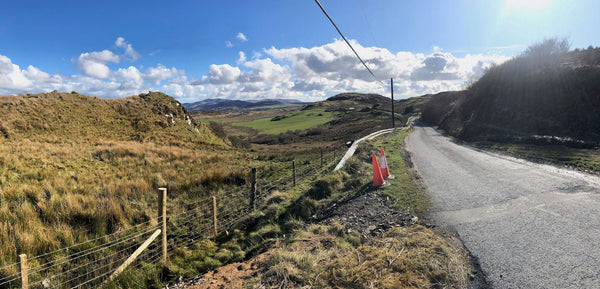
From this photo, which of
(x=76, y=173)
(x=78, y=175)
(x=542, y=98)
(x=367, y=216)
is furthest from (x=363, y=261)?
(x=542, y=98)

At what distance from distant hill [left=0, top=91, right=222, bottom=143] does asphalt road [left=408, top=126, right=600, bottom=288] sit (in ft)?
75.8

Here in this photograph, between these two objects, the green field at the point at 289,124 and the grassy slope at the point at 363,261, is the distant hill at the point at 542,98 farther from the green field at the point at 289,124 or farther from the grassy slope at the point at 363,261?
the green field at the point at 289,124

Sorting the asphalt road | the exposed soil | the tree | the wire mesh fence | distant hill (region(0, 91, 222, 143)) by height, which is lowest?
the wire mesh fence

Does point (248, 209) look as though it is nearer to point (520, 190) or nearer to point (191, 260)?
point (191, 260)

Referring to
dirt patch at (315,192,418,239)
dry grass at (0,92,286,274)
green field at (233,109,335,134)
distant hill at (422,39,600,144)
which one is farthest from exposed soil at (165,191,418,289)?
green field at (233,109,335,134)

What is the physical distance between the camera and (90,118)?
23312 millimetres

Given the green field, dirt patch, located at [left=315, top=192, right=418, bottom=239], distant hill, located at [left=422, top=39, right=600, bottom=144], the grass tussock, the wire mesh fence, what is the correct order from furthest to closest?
the green field
distant hill, located at [left=422, top=39, right=600, bottom=144]
dirt patch, located at [left=315, top=192, right=418, bottom=239]
the wire mesh fence
the grass tussock

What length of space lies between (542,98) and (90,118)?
125ft

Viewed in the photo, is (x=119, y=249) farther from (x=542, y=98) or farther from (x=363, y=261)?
(x=542, y=98)

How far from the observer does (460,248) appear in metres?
4.03

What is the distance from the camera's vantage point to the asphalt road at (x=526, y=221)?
328 centimetres

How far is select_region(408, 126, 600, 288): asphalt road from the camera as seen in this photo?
3.28 metres

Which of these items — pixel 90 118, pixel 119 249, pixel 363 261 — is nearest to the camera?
pixel 363 261

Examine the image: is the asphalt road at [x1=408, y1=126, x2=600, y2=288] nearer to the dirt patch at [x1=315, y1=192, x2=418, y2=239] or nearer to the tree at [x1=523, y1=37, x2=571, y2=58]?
the dirt patch at [x1=315, y1=192, x2=418, y2=239]
